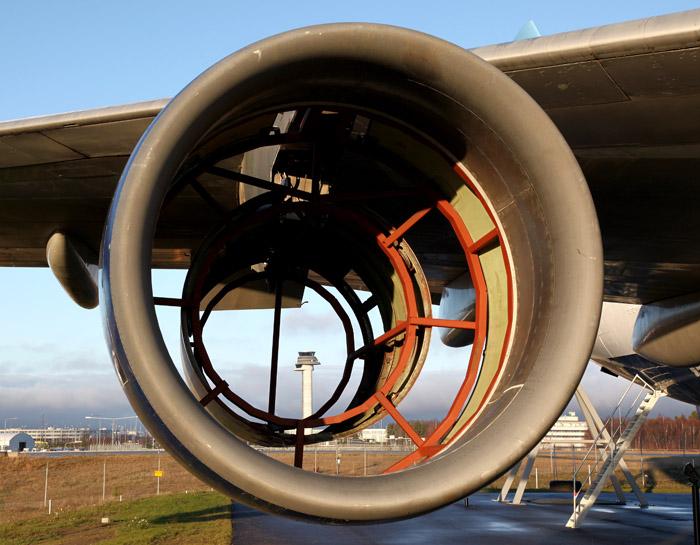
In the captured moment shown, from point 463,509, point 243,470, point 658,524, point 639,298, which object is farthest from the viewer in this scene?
point 463,509

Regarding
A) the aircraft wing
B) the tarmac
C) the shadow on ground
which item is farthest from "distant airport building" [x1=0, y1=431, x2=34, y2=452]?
the aircraft wing

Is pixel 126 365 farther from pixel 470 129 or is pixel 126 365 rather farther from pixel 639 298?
pixel 639 298

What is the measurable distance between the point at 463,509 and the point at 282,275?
12.7m

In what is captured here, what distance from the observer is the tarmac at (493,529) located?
11641 mm

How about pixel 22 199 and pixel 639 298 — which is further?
pixel 639 298

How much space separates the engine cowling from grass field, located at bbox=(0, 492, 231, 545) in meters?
8.03

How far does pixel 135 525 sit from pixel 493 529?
6057mm

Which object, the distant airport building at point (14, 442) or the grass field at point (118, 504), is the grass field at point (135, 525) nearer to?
the grass field at point (118, 504)

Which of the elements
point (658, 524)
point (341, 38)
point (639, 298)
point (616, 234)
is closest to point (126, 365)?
point (341, 38)

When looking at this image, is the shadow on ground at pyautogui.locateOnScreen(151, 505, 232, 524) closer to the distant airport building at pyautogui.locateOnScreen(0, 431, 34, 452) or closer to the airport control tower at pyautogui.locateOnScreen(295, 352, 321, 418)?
the airport control tower at pyautogui.locateOnScreen(295, 352, 321, 418)

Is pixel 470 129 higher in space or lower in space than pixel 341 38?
lower

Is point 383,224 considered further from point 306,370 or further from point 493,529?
point 306,370

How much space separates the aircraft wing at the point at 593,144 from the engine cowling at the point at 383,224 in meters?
A: 0.45

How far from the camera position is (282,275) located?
19.2 feet
